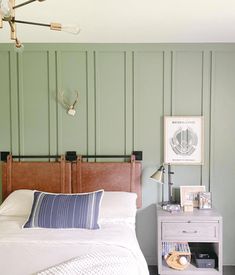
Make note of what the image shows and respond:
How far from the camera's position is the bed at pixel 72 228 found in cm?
185

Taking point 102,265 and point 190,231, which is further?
point 190,231

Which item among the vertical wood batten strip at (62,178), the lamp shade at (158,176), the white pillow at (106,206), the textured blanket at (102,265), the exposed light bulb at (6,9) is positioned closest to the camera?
the exposed light bulb at (6,9)

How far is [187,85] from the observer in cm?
317

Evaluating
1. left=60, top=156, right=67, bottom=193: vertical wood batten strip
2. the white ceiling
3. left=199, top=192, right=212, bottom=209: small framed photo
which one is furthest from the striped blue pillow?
the white ceiling

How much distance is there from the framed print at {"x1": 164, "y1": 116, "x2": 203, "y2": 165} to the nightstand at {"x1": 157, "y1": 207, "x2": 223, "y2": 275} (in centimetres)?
61

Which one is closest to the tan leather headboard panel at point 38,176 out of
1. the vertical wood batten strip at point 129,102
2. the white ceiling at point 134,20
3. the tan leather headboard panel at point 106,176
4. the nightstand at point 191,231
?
the tan leather headboard panel at point 106,176

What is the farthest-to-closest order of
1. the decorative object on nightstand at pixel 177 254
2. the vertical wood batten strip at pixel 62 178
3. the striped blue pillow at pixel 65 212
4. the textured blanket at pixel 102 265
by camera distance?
the vertical wood batten strip at pixel 62 178 < the decorative object on nightstand at pixel 177 254 < the striped blue pillow at pixel 65 212 < the textured blanket at pixel 102 265

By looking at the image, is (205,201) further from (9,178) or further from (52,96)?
(9,178)

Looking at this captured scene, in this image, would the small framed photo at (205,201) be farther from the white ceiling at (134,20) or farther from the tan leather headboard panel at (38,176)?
the white ceiling at (134,20)

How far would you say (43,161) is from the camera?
321 centimetres

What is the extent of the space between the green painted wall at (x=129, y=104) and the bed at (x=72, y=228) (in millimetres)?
212

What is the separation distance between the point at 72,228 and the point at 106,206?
0.42 meters

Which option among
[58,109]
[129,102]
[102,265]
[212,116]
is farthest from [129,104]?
[102,265]

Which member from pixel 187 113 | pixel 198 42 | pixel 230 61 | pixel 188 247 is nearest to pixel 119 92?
pixel 187 113
